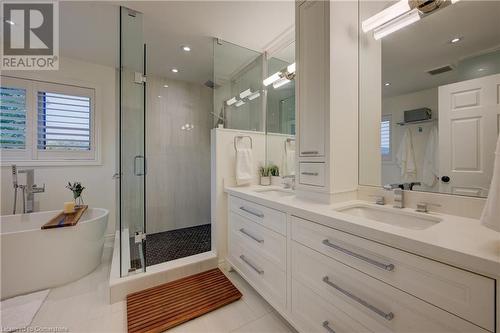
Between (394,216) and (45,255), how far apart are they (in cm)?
285

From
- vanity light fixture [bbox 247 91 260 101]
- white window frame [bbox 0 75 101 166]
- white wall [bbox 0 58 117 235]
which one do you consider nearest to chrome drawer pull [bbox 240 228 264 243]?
vanity light fixture [bbox 247 91 260 101]

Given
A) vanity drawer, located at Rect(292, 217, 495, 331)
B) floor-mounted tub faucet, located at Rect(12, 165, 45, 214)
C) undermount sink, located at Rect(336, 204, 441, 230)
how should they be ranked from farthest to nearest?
floor-mounted tub faucet, located at Rect(12, 165, 45, 214), undermount sink, located at Rect(336, 204, 441, 230), vanity drawer, located at Rect(292, 217, 495, 331)

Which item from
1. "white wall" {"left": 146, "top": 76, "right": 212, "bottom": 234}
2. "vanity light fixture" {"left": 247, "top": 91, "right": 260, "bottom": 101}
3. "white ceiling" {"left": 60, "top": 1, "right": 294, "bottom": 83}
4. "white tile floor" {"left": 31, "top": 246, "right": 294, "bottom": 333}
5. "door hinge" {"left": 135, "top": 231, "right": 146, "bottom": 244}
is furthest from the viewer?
"white wall" {"left": 146, "top": 76, "right": 212, "bottom": 234}

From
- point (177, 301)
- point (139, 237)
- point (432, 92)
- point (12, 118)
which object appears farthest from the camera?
point (12, 118)

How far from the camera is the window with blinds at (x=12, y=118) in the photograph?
2480 mm

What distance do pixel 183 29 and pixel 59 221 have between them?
2.33m

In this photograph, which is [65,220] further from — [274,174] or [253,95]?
[253,95]

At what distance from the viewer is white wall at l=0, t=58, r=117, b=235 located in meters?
2.61

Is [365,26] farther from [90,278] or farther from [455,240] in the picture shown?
[90,278]

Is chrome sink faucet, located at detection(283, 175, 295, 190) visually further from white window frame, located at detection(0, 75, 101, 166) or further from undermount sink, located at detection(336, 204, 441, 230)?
white window frame, located at detection(0, 75, 101, 166)

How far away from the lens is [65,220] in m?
2.07

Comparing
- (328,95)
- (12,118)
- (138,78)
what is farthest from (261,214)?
(12,118)

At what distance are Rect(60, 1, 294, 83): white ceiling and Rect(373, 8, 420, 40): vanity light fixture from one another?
0.83m

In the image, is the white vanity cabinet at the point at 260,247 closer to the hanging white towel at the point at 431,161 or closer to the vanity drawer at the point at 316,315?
the vanity drawer at the point at 316,315
